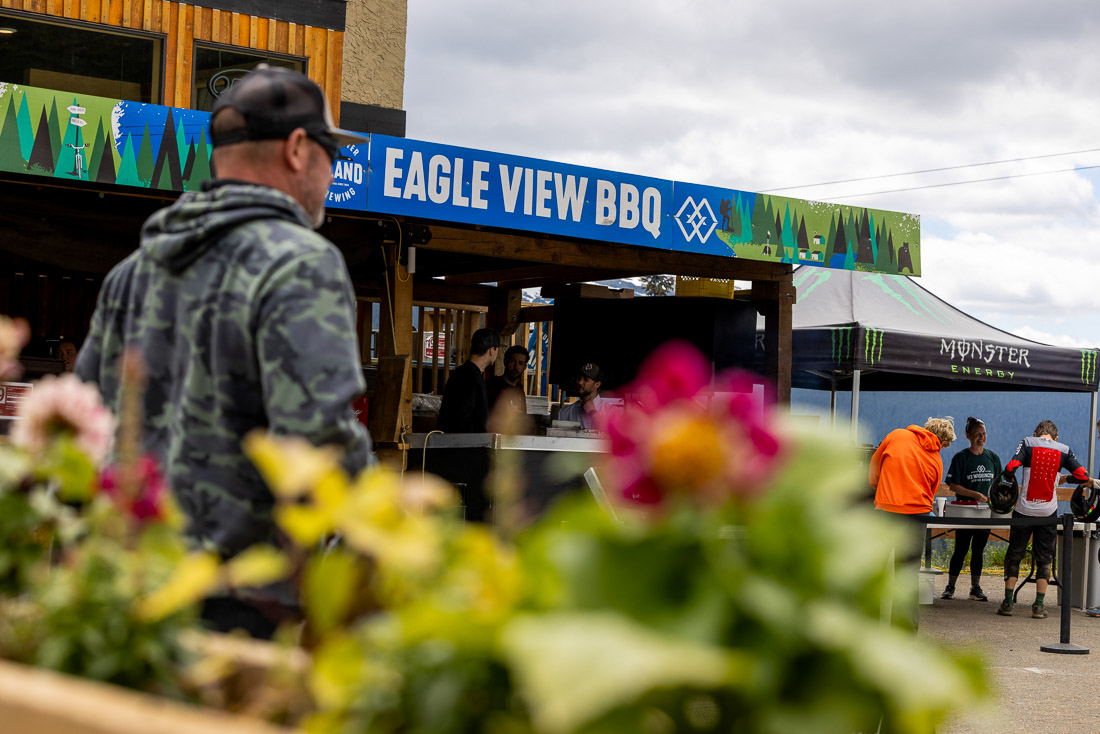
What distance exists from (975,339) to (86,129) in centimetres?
838

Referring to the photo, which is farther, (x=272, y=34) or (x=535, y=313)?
(x=535, y=313)

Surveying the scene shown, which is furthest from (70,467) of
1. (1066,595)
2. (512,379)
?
(512,379)

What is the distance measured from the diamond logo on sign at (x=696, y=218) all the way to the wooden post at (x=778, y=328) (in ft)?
4.83

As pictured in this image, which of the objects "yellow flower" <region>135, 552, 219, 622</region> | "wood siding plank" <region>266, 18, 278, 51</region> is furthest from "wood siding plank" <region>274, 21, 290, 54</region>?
"yellow flower" <region>135, 552, 219, 622</region>

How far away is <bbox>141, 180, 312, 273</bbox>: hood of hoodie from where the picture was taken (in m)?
1.84

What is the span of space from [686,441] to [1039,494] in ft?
35.4

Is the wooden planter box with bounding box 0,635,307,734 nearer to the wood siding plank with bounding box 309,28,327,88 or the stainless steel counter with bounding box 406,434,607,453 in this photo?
the stainless steel counter with bounding box 406,434,607,453

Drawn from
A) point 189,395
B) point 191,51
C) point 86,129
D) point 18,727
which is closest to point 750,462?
point 18,727

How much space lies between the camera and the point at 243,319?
179cm

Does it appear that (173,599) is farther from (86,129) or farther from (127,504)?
(86,129)

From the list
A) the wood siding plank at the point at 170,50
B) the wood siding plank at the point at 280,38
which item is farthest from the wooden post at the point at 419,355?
the wood siding plank at the point at 170,50

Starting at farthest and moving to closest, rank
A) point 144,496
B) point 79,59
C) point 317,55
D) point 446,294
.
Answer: point 446,294 < point 317,55 < point 79,59 < point 144,496

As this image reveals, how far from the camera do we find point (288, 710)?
35.0 inches

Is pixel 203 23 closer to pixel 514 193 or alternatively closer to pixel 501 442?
pixel 514 193
